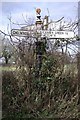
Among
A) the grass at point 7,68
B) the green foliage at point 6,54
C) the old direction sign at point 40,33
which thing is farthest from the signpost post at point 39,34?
the grass at point 7,68

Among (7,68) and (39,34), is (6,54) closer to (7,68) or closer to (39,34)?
(7,68)

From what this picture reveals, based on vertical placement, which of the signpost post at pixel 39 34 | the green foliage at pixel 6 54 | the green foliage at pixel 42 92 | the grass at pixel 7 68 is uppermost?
the signpost post at pixel 39 34

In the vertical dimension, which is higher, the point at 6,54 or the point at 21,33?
the point at 21,33

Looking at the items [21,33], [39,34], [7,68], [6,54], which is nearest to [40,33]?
[39,34]

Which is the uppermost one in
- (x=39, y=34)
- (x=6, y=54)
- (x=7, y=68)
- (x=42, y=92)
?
(x=39, y=34)

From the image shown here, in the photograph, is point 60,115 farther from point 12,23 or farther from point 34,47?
point 12,23

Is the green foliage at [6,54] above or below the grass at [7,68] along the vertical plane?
above

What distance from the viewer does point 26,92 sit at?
12.0 ft

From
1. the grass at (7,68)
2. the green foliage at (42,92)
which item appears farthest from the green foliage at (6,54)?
the green foliage at (42,92)

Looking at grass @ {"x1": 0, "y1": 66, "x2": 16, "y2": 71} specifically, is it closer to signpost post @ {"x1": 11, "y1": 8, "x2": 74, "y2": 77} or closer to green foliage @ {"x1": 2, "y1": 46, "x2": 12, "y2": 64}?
green foliage @ {"x1": 2, "y1": 46, "x2": 12, "y2": 64}

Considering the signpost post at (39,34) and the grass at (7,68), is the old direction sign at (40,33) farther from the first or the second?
the grass at (7,68)

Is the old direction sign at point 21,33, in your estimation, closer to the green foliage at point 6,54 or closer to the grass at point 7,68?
the green foliage at point 6,54

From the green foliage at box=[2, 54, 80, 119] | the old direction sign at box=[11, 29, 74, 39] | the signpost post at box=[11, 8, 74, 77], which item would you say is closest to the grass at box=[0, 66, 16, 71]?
the green foliage at box=[2, 54, 80, 119]

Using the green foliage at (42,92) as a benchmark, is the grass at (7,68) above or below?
above
